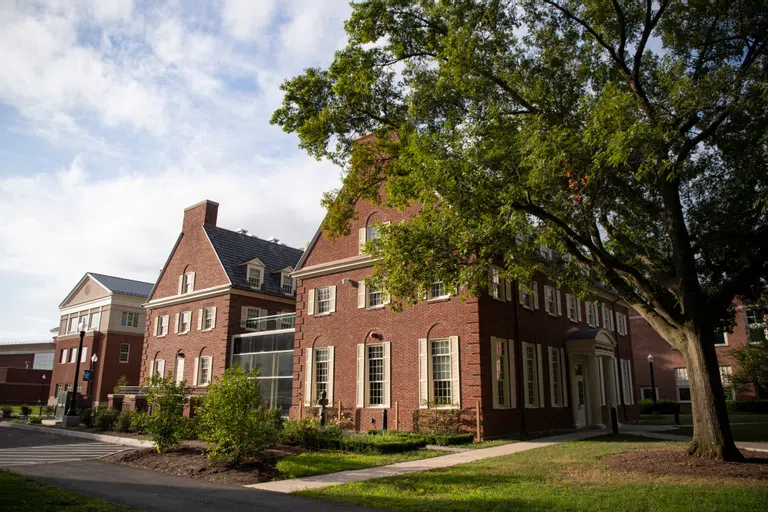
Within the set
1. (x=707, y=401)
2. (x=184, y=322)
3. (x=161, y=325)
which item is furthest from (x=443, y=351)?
(x=161, y=325)

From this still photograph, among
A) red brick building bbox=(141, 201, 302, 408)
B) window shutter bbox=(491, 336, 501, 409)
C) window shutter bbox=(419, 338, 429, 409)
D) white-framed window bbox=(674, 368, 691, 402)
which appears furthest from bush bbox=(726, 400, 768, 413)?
red brick building bbox=(141, 201, 302, 408)

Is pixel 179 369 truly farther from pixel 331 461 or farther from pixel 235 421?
pixel 331 461

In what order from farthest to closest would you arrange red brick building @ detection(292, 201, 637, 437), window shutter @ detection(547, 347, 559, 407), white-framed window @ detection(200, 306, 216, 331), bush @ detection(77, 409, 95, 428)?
white-framed window @ detection(200, 306, 216, 331) → bush @ detection(77, 409, 95, 428) → window shutter @ detection(547, 347, 559, 407) → red brick building @ detection(292, 201, 637, 437)

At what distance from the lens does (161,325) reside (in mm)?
37750

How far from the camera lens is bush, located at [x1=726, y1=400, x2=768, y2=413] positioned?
1497 inches

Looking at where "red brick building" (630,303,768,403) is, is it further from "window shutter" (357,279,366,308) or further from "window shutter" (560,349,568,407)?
"window shutter" (357,279,366,308)

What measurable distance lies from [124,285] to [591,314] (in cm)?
3804

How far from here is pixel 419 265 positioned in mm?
15953

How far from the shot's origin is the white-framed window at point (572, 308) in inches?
1156

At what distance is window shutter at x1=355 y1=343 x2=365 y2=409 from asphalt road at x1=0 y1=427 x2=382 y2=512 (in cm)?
1048

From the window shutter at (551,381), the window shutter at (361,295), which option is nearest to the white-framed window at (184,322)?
the window shutter at (361,295)

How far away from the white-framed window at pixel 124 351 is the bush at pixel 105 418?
834 inches

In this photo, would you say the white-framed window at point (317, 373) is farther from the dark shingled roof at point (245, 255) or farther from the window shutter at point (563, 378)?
the window shutter at point (563, 378)

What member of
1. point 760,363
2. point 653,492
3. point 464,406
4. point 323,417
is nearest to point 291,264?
point 323,417
